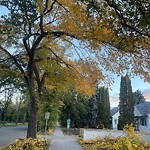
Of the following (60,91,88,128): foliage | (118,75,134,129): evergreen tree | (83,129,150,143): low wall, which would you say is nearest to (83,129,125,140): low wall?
(83,129,150,143): low wall

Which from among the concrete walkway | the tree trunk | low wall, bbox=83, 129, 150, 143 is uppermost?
the tree trunk

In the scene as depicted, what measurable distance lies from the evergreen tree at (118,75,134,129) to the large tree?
874 inches

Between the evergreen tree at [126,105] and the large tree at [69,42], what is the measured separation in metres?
22.2

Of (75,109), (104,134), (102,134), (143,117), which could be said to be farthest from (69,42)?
(143,117)

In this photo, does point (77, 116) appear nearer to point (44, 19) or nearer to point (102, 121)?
point (102, 121)

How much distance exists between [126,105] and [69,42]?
86.9ft

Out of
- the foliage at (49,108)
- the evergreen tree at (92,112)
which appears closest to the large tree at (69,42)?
the foliage at (49,108)

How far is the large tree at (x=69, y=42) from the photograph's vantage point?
230 inches

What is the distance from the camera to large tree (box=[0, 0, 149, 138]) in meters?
5.84

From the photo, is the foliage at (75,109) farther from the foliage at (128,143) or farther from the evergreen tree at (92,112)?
the foliage at (128,143)

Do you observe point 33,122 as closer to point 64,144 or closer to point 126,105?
point 64,144

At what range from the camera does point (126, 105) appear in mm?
35281

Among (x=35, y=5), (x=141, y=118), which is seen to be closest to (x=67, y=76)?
(x=35, y=5)

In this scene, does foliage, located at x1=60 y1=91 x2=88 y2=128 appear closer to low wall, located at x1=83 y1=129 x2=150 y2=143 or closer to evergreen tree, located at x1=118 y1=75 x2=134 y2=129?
evergreen tree, located at x1=118 y1=75 x2=134 y2=129
